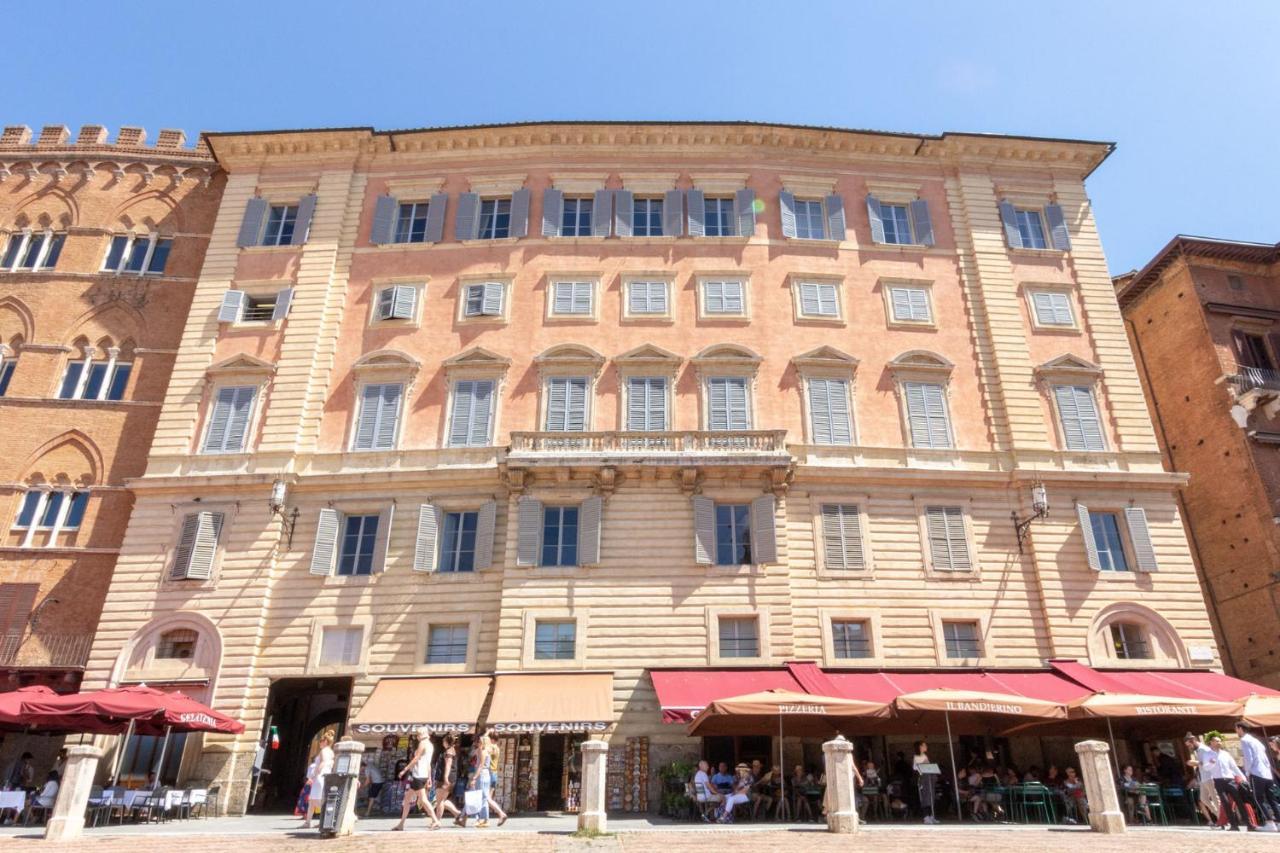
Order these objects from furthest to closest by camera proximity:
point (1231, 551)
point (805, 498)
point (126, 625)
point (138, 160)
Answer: point (138, 160), point (1231, 551), point (805, 498), point (126, 625)

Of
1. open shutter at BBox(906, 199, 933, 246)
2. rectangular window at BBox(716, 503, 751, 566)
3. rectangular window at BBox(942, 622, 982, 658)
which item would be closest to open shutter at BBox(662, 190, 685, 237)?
open shutter at BBox(906, 199, 933, 246)

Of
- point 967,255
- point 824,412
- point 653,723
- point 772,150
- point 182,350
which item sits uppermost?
point 772,150

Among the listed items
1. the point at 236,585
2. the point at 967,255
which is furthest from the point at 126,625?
the point at 967,255

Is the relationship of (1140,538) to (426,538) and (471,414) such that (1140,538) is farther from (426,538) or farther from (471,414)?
(426,538)

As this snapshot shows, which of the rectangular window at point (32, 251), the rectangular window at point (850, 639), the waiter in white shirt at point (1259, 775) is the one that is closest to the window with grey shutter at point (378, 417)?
the rectangular window at point (32, 251)

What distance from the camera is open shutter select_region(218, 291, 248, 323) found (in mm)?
26797

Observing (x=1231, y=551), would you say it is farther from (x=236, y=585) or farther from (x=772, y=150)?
(x=236, y=585)

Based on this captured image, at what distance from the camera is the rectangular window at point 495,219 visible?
28.8m

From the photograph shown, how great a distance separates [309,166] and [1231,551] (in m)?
36.7

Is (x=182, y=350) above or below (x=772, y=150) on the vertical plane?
below

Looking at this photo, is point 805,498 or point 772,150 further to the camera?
point 772,150

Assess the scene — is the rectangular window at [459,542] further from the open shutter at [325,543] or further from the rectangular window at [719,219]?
the rectangular window at [719,219]

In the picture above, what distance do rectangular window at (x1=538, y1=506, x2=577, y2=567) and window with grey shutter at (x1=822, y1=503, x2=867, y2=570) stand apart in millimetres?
7290

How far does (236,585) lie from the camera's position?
885 inches
